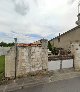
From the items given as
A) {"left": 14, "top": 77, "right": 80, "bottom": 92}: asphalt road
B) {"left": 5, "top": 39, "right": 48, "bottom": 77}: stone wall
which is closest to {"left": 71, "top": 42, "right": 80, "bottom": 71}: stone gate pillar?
{"left": 5, "top": 39, "right": 48, "bottom": 77}: stone wall

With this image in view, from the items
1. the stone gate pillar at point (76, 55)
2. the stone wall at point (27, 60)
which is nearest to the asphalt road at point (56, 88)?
the stone wall at point (27, 60)

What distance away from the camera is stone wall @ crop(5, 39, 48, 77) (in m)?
11.8

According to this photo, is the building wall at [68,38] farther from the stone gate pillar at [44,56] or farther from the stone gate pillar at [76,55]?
the stone gate pillar at [44,56]

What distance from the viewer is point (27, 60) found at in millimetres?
12523

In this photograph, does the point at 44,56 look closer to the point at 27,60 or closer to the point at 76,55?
the point at 27,60

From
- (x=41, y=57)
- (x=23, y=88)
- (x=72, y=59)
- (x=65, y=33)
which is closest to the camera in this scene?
(x=23, y=88)

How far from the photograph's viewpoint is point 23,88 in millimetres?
10344

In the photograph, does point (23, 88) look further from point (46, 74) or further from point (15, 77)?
point (46, 74)

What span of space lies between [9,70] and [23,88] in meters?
1.93

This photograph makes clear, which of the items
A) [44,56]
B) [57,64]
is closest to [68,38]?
[57,64]

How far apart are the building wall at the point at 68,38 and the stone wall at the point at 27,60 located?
12247mm

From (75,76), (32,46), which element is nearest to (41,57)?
(32,46)

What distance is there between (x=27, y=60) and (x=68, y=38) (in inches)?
628

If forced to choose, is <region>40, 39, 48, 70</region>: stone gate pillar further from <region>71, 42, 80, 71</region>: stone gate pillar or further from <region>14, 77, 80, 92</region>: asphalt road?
<region>71, 42, 80, 71</region>: stone gate pillar
